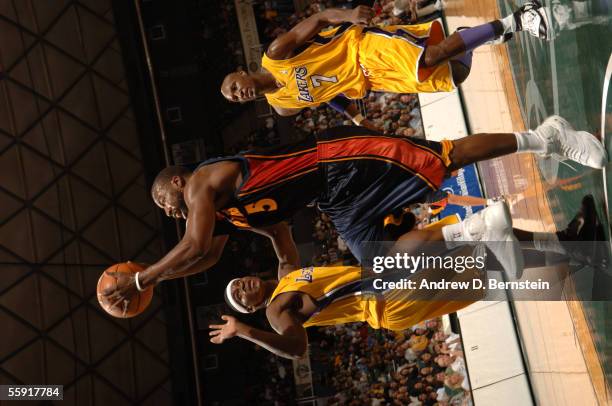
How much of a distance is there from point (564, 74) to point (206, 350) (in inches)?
228

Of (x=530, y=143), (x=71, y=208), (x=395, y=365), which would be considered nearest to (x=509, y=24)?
(x=530, y=143)

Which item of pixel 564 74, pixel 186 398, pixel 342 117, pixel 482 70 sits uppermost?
pixel 342 117

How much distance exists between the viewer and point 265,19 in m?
8.55

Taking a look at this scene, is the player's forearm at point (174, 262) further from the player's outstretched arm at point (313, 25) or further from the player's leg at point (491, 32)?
the player's leg at point (491, 32)

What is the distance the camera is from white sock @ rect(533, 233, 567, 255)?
3.17m

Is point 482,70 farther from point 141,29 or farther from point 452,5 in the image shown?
point 141,29

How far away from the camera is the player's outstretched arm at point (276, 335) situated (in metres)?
3.19

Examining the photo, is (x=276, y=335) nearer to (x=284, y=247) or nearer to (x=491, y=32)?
(x=284, y=247)

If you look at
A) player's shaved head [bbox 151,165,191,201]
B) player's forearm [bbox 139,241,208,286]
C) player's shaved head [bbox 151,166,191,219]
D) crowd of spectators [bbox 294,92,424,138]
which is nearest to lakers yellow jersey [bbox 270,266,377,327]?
player's forearm [bbox 139,241,208,286]

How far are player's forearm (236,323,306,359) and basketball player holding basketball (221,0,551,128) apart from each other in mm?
1596

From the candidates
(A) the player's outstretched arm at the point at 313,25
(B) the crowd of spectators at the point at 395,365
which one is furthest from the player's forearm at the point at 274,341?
(B) the crowd of spectators at the point at 395,365

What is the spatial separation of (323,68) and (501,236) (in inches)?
76.3

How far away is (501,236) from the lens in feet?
9.89

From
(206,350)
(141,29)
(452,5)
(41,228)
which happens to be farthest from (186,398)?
(452,5)
